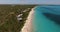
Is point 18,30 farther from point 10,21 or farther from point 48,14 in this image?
point 48,14

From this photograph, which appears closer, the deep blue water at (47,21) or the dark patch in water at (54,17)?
the deep blue water at (47,21)

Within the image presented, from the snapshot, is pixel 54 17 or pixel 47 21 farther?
pixel 54 17

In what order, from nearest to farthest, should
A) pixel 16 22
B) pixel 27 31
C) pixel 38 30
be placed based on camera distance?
pixel 27 31 → pixel 38 30 → pixel 16 22

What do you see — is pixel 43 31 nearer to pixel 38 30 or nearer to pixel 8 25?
pixel 38 30

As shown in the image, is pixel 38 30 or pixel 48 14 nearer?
pixel 38 30

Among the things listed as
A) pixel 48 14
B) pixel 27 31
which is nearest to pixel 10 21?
pixel 27 31

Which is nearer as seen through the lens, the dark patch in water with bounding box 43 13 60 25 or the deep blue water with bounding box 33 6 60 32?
the deep blue water with bounding box 33 6 60 32

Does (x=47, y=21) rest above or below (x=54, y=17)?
above

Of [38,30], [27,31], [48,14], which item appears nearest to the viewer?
[27,31]
